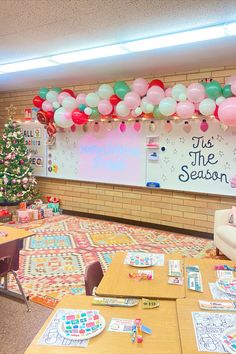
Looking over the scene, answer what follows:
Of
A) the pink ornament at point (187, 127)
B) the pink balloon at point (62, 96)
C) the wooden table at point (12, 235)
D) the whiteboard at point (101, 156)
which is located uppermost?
the pink balloon at point (62, 96)

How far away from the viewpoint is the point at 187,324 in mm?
1436

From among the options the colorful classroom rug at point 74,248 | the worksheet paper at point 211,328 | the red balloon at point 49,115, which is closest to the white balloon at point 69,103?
the red balloon at point 49,115

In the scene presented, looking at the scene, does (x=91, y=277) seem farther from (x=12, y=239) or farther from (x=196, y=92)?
(x=196, y=92)

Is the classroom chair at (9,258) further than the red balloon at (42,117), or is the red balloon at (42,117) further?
the red balloon at (42,117)

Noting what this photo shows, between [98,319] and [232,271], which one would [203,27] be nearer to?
[232,271]

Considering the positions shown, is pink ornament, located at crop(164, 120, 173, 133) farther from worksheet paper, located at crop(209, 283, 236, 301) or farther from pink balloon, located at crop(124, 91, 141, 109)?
worksheet paper, located at crop(209, 283, 236, 301)

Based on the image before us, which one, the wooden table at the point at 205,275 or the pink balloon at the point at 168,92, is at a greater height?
the pink balloon at the point at 168,92

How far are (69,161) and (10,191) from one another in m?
1.32

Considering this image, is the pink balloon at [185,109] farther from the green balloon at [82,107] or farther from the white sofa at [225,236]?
the green balloon at [82,107]

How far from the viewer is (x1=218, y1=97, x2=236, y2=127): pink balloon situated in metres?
4.11

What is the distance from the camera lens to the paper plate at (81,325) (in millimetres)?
1349

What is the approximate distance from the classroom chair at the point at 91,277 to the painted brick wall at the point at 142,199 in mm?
3307

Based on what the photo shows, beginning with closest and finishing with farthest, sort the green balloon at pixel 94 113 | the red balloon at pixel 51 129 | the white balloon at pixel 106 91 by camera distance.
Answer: the white balloon at pixel 106 91 < the green balloon at pixel 94 113 < the red balloon at pixel 51 129

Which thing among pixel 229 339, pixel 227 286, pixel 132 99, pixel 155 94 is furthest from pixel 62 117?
pixel 229 339
